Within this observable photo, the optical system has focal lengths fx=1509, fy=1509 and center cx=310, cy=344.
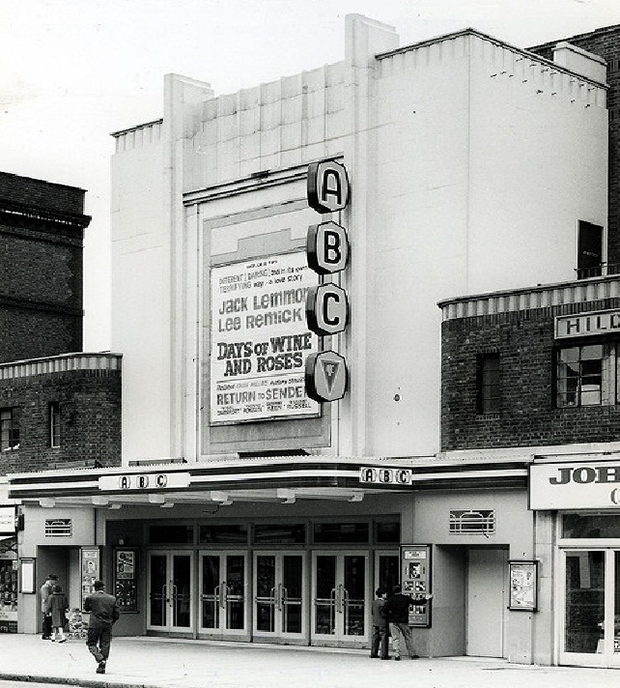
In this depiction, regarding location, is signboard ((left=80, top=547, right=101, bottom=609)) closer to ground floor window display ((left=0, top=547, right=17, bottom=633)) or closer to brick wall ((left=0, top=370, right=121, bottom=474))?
brick wall ((left=0, top=370, right=121, bottom=474))

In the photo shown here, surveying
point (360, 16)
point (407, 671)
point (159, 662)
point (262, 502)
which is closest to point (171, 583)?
point (262, 502)

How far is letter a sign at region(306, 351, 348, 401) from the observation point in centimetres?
3011

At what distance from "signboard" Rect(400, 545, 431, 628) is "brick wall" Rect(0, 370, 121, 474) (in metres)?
9.37

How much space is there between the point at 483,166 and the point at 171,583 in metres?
12.4

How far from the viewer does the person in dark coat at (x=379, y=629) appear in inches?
1107

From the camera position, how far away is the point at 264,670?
26016 mm

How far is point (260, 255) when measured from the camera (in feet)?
108

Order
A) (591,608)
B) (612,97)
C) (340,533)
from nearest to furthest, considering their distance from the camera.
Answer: (591,608)
(340,533)
(612,97)

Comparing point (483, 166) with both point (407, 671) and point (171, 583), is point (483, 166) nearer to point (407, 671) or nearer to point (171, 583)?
point (407, 671)

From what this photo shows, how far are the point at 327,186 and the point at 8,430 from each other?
40.8ft

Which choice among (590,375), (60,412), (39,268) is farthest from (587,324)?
(39,268)

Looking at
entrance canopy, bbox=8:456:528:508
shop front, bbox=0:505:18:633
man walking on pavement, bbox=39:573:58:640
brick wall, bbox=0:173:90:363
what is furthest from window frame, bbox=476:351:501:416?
brick wall, bbox=0:173:90:363

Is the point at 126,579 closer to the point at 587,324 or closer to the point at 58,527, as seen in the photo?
the point at 58,527

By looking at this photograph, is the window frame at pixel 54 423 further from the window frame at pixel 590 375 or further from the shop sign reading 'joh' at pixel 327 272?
the window frame at pixel 590 375
